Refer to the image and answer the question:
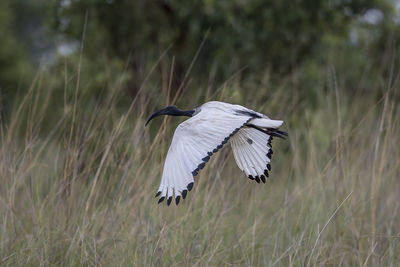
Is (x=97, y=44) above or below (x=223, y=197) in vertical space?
above

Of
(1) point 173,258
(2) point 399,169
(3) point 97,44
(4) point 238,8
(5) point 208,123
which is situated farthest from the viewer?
(3) point 97,44

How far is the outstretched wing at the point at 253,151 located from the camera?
7.07ft

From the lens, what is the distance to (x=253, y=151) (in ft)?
7.25

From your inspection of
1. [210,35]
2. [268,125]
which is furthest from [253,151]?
[210,35]

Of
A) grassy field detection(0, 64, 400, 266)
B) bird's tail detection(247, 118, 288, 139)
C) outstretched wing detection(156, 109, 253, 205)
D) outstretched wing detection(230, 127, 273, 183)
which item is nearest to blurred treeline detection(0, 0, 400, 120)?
grassy field detection(0, 64, 400, 266)

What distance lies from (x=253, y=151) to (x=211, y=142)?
0.42 meters

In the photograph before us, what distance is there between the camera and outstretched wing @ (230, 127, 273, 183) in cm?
215

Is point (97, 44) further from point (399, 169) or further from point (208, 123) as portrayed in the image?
point (208, 123)

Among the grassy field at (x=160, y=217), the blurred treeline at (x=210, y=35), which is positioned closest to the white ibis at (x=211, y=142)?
the grassy field at (x=160, y=217)

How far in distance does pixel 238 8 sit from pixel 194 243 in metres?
3.09

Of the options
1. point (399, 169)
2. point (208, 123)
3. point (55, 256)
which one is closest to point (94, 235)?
point (55, 256)

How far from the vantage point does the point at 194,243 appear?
8.29 feet

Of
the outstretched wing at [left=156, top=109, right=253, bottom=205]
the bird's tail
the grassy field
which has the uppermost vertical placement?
the bird's tail

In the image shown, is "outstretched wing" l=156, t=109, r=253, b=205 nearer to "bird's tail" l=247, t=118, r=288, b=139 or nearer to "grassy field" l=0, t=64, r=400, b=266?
"bird's tail" l=247, t=118, r=288, b=139
